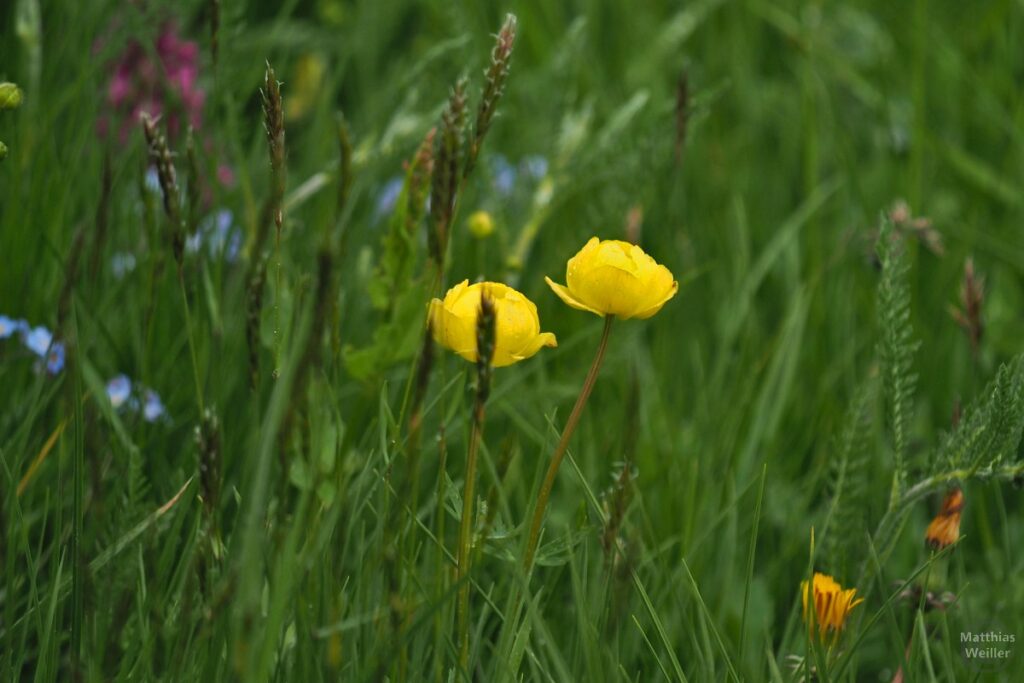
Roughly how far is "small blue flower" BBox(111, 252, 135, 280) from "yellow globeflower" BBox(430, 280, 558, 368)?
1062 millimetres

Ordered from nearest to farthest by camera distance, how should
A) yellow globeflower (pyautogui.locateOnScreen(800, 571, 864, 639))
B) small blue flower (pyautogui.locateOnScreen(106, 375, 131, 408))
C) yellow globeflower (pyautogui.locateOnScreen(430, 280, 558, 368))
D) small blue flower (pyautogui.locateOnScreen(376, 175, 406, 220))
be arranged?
yellow globeflower (pyautogui.locateOnScreen(430, 280, 558, 368))
yellow globeflower (pyautogui.locateOnScreen(800, 571, 864, 639))
small blue flower (pyautogui.locateOnScreen(106, 375, 131, 408))
small blue flower (pyautogui.locateOnScreen(376, 175, 406, 220))

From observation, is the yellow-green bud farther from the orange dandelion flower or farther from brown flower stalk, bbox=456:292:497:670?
the orange dandelion flower

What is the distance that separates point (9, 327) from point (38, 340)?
0.15 ft

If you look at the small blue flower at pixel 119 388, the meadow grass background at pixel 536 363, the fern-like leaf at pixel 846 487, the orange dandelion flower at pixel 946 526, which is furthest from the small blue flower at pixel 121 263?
the orange dandelion flower at pixel 946 526

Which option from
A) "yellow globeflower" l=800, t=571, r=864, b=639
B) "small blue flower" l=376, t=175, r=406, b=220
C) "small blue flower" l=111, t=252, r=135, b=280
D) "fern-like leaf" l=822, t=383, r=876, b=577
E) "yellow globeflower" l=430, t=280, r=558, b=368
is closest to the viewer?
"yellow globeflower" l=430, t=280, r=558, b=368

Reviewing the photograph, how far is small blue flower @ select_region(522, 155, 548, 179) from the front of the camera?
2551 mm

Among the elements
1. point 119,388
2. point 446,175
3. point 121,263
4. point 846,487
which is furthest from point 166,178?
point 121,263

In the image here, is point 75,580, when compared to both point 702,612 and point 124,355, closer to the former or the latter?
point 702,612

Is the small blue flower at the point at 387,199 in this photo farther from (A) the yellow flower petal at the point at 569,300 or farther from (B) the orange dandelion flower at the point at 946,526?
(B) the orange dandelion flower at the point at 946,526

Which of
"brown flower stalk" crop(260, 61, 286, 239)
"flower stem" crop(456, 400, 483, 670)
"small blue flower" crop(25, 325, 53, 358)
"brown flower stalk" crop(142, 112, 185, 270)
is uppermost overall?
"brown flower stalk" crop(260, 61, 286, 239)

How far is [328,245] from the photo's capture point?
2.69 feet

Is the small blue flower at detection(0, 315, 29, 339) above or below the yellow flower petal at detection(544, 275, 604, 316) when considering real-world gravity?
below

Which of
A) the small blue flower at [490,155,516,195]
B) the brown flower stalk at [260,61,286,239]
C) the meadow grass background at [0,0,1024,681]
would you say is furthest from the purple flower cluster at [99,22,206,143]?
the brown flower stalk at [260,61,286,239]

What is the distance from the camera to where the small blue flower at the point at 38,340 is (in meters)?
1.75
